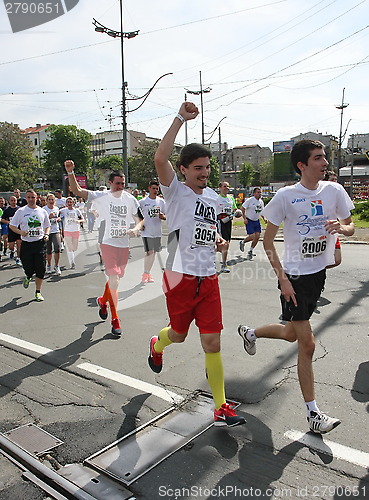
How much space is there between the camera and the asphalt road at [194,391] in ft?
8.89

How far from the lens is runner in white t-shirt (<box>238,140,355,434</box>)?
3.27m

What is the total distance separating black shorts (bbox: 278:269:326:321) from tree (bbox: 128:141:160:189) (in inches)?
2731

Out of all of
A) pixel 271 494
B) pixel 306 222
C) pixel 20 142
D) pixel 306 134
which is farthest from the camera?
pixel 306 134

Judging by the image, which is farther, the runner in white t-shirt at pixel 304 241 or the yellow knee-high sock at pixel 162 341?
the yellow knee-high sock at pixel 162 341

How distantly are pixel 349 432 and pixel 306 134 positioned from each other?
104 m

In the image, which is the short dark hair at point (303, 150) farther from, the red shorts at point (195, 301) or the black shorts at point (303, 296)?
the red shorts at point (195, 301)

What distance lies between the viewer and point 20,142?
2918 inches

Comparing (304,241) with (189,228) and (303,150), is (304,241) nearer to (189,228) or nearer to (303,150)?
(303,150)

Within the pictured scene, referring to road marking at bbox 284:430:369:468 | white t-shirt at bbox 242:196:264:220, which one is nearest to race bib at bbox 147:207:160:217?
white t-shirt at bbox 242:196:264:220

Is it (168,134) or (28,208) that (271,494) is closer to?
(168,134)

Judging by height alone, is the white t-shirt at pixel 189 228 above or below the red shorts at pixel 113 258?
above

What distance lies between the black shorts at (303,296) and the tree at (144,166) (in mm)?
69364

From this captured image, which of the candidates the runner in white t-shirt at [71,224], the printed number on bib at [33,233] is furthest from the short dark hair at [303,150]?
the runner in white t-shirt at [71,224]

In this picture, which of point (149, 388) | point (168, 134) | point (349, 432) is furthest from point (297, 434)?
point (168, 134)
